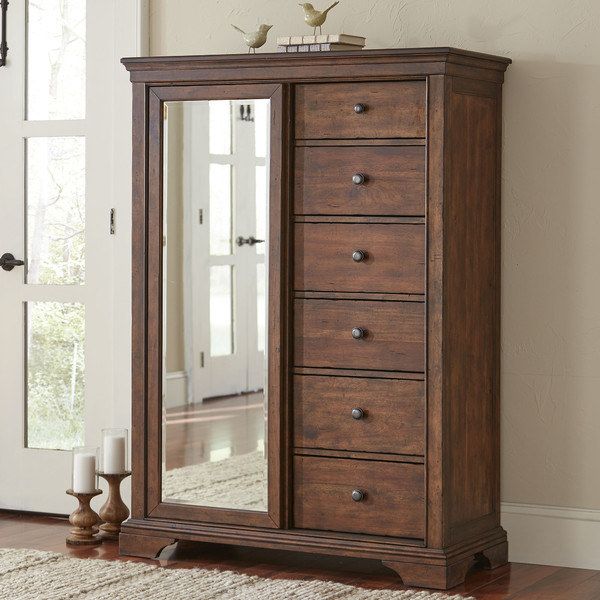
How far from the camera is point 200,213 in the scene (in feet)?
11.3

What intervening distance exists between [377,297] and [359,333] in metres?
0.11

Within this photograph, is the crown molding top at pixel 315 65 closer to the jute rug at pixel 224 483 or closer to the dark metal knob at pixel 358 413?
the dark metal knob at pixel 358 413

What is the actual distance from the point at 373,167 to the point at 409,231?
20cm

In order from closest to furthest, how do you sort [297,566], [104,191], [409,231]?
[409,231] → [297,566] → [104,191]

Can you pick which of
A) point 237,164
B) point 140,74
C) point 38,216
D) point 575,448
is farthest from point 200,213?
point 575,448

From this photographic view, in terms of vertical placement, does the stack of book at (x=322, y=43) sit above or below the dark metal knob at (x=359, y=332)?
above

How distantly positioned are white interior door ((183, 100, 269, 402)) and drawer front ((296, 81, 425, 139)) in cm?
13

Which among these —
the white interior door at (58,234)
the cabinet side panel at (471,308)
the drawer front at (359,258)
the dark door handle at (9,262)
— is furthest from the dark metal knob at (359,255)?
the dark door handle at (9,262)

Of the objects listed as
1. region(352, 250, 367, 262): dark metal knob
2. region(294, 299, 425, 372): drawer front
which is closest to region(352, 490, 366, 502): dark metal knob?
region(294, 299, 425, 372): drawer front

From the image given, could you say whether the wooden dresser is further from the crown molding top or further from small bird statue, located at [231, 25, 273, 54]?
small bird statue, located at [231, 25, 273, 54]

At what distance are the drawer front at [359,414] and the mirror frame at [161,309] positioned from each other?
62 mm

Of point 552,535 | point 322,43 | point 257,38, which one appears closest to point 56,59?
point 257,38

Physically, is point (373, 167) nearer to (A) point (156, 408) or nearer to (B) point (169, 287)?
(B) point (169, 287)

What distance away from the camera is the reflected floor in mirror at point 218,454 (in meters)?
3.41
